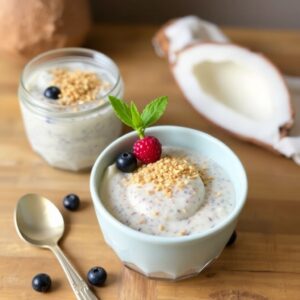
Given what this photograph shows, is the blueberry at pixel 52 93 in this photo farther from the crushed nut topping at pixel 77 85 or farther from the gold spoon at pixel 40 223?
the gold spoon at pixel 40 223

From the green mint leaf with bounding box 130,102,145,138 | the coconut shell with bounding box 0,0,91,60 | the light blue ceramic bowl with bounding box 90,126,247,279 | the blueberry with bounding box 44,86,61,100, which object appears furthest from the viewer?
the coconut shell with bounding box 0,0,91,60

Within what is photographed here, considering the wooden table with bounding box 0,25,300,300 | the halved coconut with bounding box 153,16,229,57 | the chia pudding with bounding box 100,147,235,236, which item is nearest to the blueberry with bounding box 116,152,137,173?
the chia pudding with bounding box 100,147,235,236

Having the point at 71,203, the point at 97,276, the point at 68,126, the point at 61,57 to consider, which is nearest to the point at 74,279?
the point at 97,276

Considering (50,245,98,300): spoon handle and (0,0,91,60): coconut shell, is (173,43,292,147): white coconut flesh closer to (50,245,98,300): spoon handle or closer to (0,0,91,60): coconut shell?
(0,0,91,60): coconut shell

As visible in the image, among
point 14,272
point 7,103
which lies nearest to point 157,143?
point 14,272

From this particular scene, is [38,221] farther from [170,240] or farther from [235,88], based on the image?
[235,88]

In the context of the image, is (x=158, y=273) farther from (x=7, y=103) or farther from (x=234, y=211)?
(x=7, y=103)
